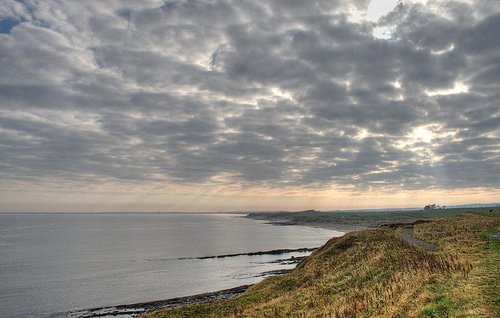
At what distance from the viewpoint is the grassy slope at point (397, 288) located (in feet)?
45.9

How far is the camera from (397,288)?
62.3 ft

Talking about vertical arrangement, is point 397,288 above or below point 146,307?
above

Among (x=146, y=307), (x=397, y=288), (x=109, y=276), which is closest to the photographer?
(x=397, y=288)

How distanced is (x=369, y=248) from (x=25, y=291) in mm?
54705

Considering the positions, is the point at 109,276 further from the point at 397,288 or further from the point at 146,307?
the point at 397,288

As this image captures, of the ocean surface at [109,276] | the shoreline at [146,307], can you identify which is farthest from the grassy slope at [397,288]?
the ocean surface at [109,276]

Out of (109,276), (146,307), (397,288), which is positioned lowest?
(109,276)

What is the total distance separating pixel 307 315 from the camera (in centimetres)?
1873

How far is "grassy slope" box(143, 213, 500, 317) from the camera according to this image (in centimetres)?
1399

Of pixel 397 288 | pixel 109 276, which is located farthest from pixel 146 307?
pixel 397 288

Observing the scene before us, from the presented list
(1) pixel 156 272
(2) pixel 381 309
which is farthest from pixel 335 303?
(1) pixel 156 272

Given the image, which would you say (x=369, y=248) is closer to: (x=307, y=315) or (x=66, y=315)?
(x=307, y=315)

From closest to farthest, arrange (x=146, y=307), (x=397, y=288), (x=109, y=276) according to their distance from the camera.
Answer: (x=397, y=288) < (x=146, y=307) < (x=109, y=276)

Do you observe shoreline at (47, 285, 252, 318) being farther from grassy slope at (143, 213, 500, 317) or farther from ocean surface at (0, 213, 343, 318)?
grassy slope at (143, 213, 500, 317)
